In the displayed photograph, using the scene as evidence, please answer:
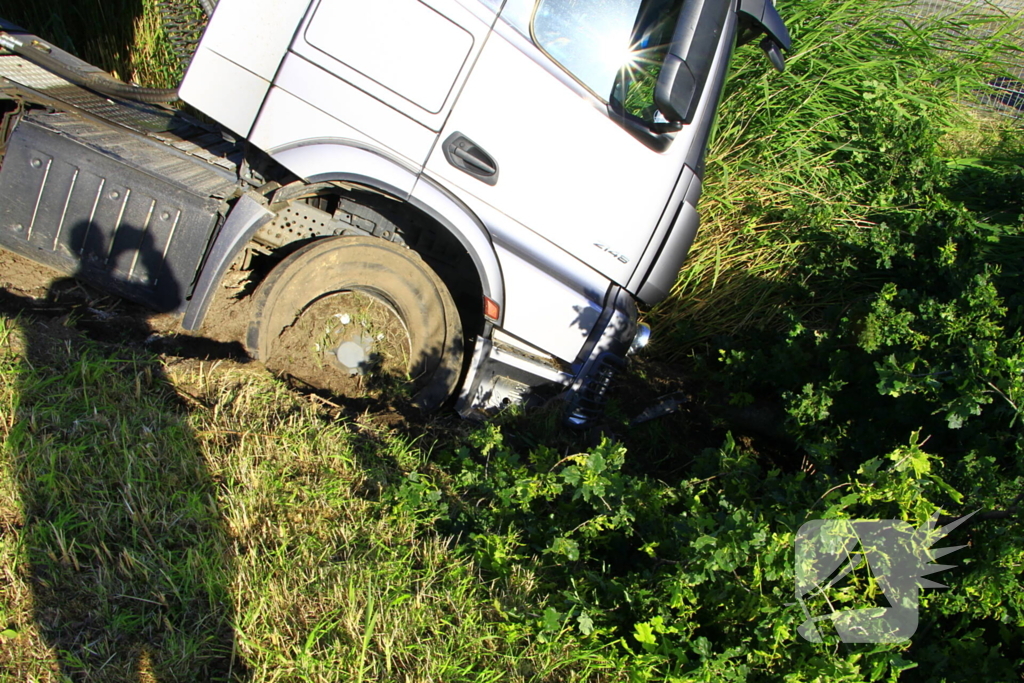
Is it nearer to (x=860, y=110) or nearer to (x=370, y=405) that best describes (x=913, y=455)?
(x=370, y=405)

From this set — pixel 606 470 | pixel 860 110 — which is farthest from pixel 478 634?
pixel 860 110

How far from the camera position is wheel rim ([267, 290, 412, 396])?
3598 mm

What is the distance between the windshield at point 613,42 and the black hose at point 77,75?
2694 millimetres

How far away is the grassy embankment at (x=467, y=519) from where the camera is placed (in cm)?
228

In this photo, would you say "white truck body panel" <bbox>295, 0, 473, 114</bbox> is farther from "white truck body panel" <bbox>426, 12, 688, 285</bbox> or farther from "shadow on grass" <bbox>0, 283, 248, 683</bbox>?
"shadow on grass" <bbox>0, 283, 248, 683</bbox>

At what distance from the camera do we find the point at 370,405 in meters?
3.69

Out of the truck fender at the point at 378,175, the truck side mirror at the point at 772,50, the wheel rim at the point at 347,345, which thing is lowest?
the wheel rim at the point at 347,345

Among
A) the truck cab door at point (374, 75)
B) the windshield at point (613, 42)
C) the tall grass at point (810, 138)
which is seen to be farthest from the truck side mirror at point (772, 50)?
the truck cab door at point (374, 75)

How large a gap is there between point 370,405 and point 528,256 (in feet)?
3.85

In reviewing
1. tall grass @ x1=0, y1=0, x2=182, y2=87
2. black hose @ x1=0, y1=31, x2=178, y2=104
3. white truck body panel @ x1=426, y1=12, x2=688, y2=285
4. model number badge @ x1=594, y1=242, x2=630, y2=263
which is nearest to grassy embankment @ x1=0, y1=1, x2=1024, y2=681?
model number badge @ x1=594, y1=242, x2=630, y2=263

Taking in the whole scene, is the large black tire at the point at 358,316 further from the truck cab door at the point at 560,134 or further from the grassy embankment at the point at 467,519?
the truck cab door at the point at 560,134

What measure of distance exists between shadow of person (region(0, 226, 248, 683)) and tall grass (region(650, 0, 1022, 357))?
329cm

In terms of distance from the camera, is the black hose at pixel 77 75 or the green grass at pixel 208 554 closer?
the green grass at pixel 208 554

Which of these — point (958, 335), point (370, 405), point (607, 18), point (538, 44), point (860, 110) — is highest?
point (860, 110)
